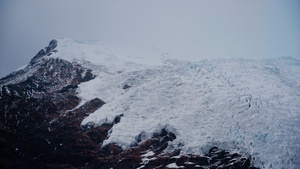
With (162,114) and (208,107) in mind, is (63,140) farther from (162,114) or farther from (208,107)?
(208,107)

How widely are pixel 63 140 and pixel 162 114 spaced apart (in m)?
17.8

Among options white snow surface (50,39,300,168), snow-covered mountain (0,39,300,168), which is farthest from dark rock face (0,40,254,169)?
white snow surface (50,39,300,168)

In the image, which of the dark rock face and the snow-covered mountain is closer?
the dark rock face

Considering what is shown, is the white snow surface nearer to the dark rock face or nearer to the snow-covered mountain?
the snow-covered mountain

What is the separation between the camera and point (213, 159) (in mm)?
21562

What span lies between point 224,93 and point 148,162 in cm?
1898

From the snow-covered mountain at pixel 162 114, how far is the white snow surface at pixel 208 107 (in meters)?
0.14

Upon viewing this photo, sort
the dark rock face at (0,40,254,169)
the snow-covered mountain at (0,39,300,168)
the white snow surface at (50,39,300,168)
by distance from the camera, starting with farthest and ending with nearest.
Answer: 1. the white snow surface at (50,39,300,168)
2. the snow-covered mountain at (0,39,300,168)
3. the dark rock face at (0,40,254,169)

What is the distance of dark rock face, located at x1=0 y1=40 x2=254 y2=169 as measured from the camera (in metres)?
22.0

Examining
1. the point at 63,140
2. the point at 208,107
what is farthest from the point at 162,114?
the point at 63,140

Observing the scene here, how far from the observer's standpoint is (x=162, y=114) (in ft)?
102

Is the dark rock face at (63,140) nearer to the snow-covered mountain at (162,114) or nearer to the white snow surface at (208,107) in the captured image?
the snow-covered mountain at (162,114)

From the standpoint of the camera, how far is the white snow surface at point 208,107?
896 inches

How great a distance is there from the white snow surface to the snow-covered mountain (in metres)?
0.14
